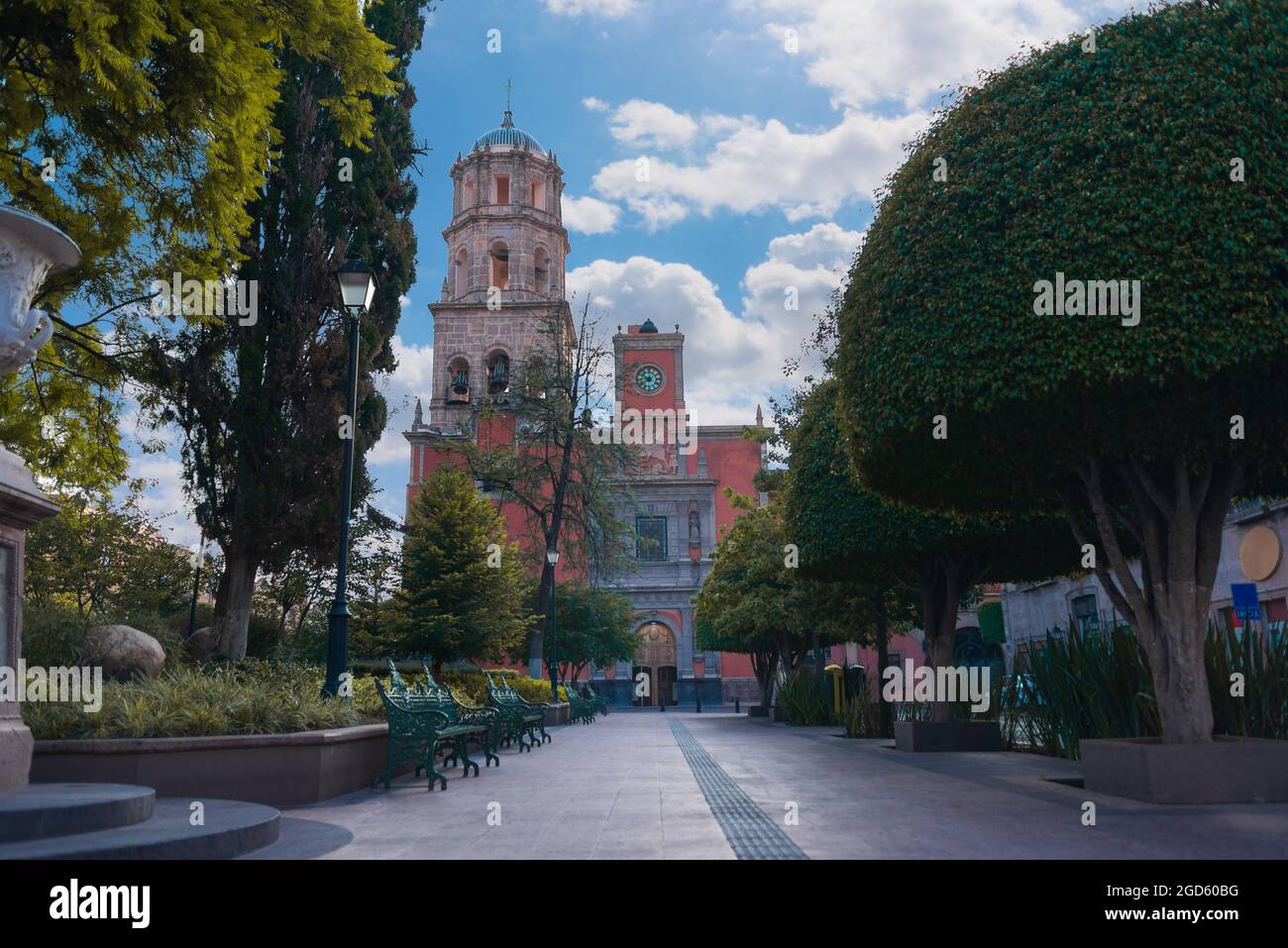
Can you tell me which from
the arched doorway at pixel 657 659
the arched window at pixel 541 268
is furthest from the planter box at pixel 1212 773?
the arched window at pixel 541 268

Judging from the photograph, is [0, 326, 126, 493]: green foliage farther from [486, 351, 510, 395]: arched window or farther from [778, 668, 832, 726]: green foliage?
[486, 351, 510, 395]: arched window

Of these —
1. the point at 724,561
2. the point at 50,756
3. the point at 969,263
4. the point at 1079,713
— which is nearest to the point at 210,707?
the point at 50,756

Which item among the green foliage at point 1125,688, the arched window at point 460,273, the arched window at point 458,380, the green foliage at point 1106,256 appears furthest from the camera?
the arched window at point 460,273

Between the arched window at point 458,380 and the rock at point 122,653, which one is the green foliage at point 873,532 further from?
the arched window at point 458,380

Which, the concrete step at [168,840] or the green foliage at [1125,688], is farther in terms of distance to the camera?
the green foliage at [1125,688]

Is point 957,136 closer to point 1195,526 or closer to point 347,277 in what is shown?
point 1195,526

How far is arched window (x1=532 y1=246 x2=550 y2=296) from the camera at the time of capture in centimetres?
4691

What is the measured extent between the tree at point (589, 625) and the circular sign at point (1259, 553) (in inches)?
994

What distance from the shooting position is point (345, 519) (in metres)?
10.3

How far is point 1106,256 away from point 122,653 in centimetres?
1163

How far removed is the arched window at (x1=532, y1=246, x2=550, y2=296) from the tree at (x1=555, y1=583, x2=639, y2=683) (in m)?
15.6

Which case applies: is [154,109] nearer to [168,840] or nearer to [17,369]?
[17,369]

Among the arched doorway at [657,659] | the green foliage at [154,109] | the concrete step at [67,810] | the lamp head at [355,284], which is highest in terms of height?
the green foliage at [154,109]

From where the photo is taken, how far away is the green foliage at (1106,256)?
23.2 feet
